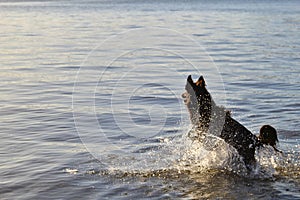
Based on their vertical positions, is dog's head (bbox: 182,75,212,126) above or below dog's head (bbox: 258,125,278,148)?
above

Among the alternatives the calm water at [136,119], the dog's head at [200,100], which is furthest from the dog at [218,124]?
the calm water at [136,119]

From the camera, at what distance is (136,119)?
1242 centimetres

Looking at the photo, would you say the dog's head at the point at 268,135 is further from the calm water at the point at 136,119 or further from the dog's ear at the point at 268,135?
the calm water at the point at 136,119

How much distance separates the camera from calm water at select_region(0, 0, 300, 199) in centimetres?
869

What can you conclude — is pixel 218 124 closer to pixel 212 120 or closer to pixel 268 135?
pixel 212 120

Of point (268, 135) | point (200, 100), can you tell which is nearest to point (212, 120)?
point (200, 100)

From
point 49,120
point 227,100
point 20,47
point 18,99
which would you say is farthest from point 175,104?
point 20,47

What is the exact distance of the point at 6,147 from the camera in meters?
10.6

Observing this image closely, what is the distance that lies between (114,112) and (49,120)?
1.44 m

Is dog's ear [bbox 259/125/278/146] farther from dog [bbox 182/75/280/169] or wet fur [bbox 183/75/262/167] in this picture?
wet fur [bbox 183/75/262/167]

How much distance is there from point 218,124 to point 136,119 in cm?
416

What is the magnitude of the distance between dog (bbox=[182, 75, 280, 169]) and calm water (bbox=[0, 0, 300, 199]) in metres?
0.25

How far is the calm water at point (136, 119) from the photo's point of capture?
8.69 m

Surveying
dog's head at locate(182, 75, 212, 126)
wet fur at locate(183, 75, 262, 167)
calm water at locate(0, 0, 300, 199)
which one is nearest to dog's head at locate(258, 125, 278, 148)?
wet fur at locate(183, 75, 262, 167)
